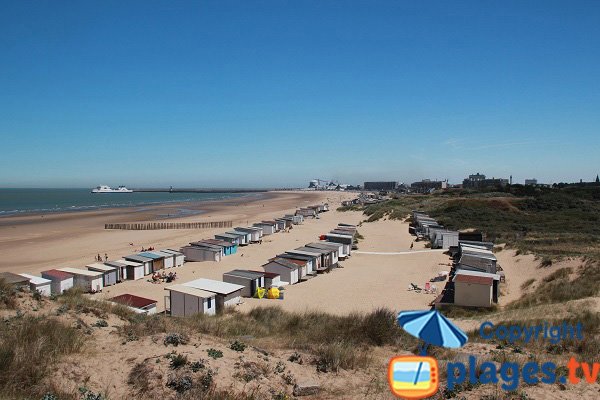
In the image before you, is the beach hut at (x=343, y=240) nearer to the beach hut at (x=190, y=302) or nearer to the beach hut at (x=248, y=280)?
the beach hut at (x=248, y=280)

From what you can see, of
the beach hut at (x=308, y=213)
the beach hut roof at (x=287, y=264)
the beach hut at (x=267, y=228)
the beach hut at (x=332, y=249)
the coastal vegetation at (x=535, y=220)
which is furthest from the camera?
the beach hut at (x=308, y=213)

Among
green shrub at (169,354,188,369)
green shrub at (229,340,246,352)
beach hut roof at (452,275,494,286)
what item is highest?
green shrub at (169,354,188,369)

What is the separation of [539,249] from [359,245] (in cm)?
1682

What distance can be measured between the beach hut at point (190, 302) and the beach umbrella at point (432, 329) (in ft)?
47.2

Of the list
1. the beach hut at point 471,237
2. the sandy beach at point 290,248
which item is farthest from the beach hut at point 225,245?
the beach hut at point 471,237

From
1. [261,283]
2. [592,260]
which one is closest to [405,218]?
[592,260]

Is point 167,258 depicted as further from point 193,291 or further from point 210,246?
point 193,291

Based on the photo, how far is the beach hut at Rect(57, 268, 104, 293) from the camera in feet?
80.2

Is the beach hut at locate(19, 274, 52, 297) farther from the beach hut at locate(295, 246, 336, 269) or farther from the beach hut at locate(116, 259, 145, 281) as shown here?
the beach hut at locate(295, 246, 336, 269)

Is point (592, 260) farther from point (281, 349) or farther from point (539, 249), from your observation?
point (281, 349)

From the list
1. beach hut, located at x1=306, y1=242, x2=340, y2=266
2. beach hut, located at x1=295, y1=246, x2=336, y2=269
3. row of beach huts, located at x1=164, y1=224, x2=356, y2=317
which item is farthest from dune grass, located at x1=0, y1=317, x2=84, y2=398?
beach hut, located at x1=306, y1=242, x2=340, y2=266

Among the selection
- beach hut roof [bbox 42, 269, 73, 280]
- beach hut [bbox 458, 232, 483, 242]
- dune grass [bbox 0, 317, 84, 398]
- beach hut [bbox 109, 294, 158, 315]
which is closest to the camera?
dune grass [bbox 0, 317, 84, 398]

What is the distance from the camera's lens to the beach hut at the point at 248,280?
2341cm

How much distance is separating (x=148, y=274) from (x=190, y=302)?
12962 mm
